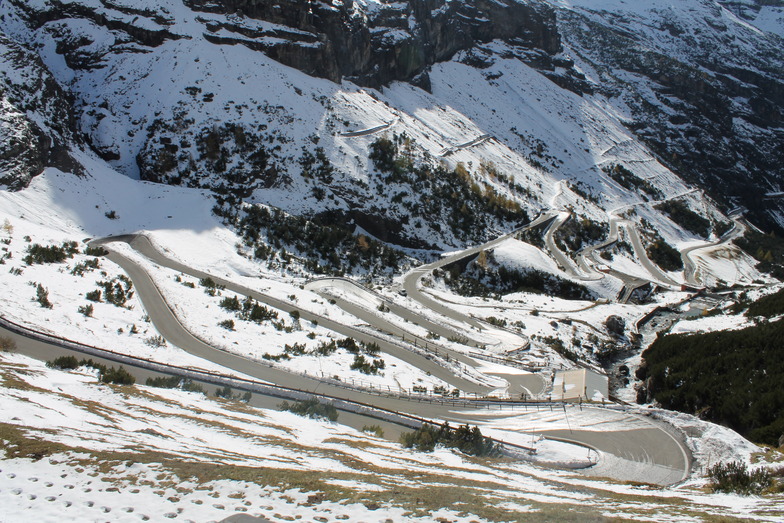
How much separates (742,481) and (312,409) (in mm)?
10665

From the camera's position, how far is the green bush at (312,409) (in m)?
15.4

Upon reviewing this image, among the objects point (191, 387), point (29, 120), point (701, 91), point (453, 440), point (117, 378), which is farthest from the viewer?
point (701, 91)

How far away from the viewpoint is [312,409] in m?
15.6

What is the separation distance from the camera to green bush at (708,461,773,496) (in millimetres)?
9547

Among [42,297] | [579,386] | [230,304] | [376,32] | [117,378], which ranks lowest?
[117,378]

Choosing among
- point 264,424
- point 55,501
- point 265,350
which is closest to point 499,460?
point 264,424

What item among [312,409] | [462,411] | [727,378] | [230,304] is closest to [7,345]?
[312,409]

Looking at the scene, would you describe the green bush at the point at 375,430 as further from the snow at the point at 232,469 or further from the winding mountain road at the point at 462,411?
the winding mountain road at the point at 462,411

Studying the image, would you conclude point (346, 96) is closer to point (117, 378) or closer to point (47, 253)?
point (47, 253)

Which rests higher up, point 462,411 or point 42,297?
point 42,297

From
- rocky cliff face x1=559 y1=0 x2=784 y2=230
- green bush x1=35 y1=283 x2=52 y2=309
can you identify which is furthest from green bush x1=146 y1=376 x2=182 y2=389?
rocky cliff face x1=559 y1=0 x2=784 y2=230

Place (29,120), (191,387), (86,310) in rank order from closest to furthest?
1. (191,387)
2. (86,310)
3. (29,120)

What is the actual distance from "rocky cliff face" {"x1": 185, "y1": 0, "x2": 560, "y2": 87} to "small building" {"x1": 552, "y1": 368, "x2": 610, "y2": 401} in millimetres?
49440

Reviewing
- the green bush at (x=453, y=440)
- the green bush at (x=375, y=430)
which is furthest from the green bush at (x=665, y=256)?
the green bush at (x=375, y=430)
